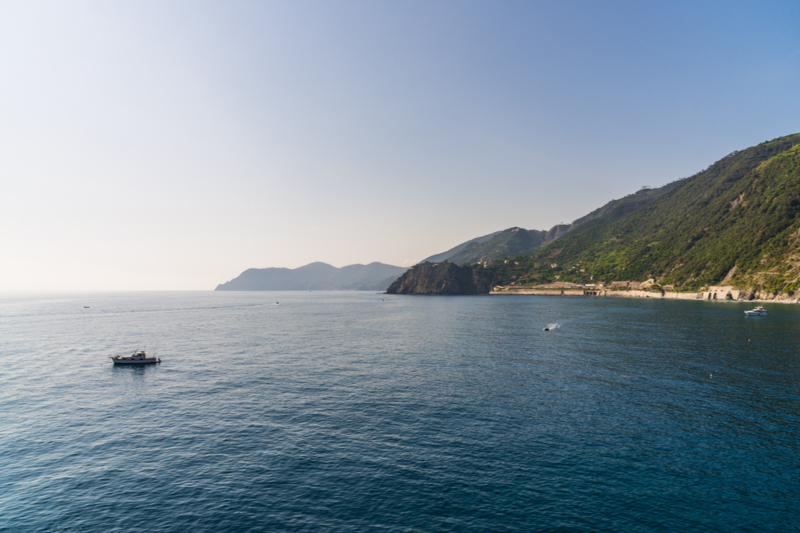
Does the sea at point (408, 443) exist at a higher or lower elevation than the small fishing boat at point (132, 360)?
lower

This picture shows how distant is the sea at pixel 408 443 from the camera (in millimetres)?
25516

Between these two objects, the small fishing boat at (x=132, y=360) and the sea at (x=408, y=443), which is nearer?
the sea at (x=408, y=443)

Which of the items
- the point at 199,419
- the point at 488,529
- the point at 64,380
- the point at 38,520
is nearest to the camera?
the point at 488,529

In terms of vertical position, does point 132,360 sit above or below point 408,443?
above

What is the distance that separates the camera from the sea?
25516 millimetres

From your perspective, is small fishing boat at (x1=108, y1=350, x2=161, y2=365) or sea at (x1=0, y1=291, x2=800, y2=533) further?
small fishing boat at (x1=108, y1=350, x2=161, y2=365)

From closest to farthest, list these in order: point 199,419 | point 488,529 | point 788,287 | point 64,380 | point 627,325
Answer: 1. point 488,529
2. point 199,419
3. point 64,380
4. point 627,325
5. point 788,287

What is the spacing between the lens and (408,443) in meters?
36.3

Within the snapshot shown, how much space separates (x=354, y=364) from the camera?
71.9 m

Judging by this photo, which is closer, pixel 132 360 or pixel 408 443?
pixel 408 443

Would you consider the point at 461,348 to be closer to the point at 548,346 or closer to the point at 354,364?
the point at 548,346

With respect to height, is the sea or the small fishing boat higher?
the small fishing boat

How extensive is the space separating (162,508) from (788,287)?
26687 cm

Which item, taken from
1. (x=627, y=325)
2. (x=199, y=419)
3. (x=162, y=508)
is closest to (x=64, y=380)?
(x=199, y=419)
